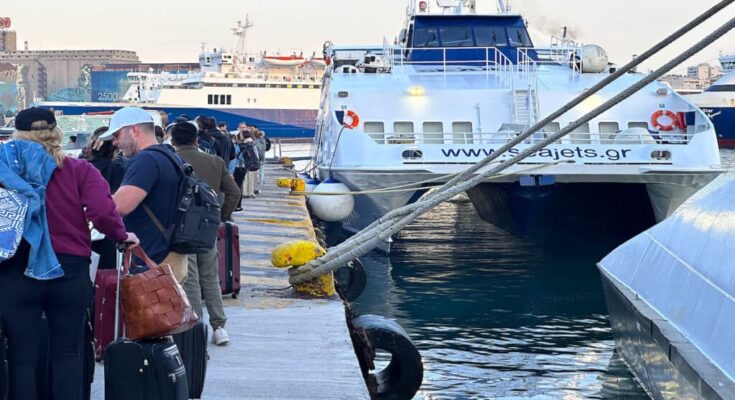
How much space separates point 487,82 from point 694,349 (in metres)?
13.5

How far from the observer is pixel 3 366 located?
15.6 feet

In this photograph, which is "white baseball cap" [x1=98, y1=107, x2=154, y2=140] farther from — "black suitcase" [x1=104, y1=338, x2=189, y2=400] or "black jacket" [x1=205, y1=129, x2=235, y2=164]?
"black jacket" [x1=205, y1=129, x2=235, y2=164]

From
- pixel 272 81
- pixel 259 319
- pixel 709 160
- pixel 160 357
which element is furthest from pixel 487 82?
pixel 272 81

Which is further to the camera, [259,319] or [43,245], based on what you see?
[259,319]

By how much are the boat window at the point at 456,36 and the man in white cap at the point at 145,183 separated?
17421 millimetres

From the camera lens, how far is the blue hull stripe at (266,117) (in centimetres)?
8475

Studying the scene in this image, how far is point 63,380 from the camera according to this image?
16.1 ft

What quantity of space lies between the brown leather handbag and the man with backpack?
1870mm

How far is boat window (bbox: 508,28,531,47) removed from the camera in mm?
22984

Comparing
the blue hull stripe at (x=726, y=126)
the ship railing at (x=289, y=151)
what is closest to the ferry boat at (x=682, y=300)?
the ship railing at (x=289, y=151)

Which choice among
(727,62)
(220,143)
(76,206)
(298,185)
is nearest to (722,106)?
(727,62)

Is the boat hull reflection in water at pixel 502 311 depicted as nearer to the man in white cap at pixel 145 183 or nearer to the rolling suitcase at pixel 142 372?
the man in white cap at pixel 145 183

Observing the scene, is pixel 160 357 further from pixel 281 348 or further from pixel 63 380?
pixel 281 348

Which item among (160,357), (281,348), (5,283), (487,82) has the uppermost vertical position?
(487,82)
